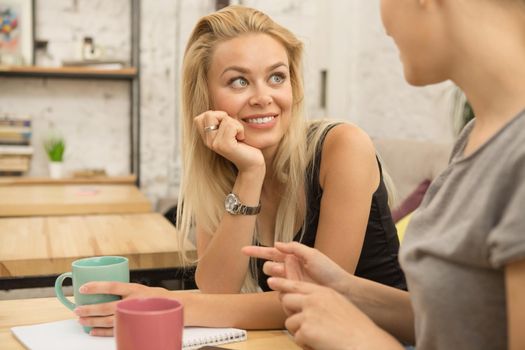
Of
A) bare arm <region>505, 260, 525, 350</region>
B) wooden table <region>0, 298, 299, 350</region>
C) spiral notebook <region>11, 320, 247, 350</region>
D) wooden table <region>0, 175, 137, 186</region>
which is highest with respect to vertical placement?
bare arm <region>505, 260, 525, 350</region>

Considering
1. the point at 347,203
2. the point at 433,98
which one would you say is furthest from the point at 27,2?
the point at 347,203

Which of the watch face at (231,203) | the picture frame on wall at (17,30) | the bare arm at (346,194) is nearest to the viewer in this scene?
the bare arm at (346,194)

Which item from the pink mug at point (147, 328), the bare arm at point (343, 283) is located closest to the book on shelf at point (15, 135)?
the bare arm at point (343, 283)

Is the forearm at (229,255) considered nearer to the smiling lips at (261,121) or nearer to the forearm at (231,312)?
the smiling lips at (261,121)

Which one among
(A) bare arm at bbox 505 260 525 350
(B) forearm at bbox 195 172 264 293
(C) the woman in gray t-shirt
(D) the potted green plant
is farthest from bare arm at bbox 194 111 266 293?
(D) the potted green plant

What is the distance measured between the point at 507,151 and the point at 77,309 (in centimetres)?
70

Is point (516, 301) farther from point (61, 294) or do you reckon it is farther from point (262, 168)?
point (262, 168)

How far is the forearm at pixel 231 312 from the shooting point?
1042 millimetres

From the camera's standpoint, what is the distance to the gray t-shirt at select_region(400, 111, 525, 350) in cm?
63

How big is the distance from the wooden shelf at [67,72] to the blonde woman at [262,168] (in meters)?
2.03

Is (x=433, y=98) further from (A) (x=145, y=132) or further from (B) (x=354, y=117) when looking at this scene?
(A) (x=145, y=132)

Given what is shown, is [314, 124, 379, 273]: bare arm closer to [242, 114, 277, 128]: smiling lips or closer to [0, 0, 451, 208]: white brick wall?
[242, 114, 277, 128]: smiling lips

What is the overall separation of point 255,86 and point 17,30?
259cm

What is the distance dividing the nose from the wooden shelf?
2.24 meters
